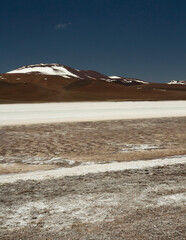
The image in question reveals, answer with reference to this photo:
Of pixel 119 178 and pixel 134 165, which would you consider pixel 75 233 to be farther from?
pixel 134 165

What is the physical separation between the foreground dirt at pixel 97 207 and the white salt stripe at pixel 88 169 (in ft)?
1.46

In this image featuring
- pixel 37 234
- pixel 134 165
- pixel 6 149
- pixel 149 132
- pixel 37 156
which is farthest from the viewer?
pixel 149 132

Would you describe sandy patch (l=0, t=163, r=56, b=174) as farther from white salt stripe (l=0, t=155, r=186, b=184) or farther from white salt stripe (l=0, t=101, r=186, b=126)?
white salt stripe (l=0, t=101, r=186, b=126)

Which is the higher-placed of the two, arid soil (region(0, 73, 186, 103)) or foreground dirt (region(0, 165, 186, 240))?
arid soil (region(0, 73, 186, 103))

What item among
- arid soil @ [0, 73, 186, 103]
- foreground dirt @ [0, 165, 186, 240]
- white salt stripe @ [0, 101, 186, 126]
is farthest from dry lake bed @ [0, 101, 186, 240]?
arid soil @ [0, 73, 186, 103]

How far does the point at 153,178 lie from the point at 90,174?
1696 mm

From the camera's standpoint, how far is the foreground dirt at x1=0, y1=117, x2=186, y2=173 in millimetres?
10281

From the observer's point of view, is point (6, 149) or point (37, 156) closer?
point (37, 156)

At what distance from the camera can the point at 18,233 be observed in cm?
482

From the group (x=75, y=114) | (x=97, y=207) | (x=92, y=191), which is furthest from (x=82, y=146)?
(x=75, y=114)

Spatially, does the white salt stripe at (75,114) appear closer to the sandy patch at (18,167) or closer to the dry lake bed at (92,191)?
the dry lake bed at (92,191)

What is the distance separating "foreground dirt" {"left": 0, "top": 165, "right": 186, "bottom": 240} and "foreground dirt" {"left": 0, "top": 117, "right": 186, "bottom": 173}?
7.40 ft

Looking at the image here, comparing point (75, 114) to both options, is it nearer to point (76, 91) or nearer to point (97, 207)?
point (97, 207)

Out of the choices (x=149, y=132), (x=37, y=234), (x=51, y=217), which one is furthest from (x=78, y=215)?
(x=149, y=132)
